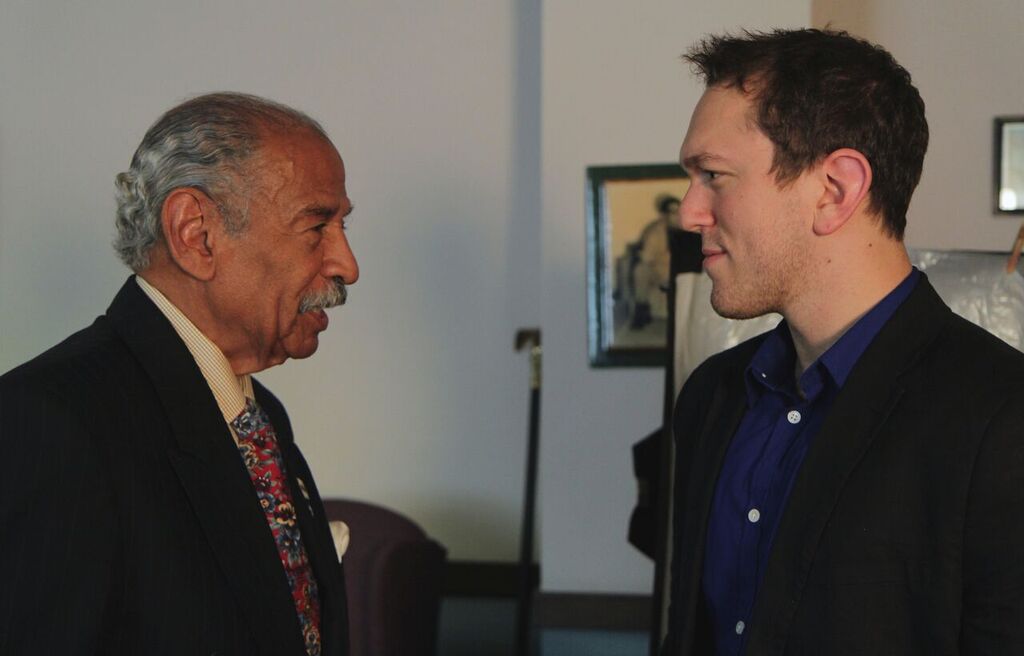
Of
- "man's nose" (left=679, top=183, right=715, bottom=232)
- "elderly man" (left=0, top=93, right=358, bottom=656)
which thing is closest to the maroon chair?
"elderly man" (left=0, top=93, right=358, bottom=656)

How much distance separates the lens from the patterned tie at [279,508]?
193cm

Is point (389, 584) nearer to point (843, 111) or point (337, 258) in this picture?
point (337, 258)

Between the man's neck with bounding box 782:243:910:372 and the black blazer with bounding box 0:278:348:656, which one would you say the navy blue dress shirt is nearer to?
the man's neck with bounding box 782:243:910:372

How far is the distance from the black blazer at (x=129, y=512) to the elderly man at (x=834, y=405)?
66 centimetres

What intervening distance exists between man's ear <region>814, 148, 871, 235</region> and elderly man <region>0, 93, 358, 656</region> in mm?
772

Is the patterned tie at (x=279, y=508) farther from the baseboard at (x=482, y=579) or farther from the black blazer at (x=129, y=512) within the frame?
the baseboard at (x=482, y=579)

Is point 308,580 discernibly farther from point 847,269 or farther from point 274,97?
point 274,97

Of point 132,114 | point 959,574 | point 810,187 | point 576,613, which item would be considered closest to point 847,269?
point 810,187

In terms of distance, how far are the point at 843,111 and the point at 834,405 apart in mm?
411

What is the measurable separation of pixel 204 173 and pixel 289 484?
51 cm

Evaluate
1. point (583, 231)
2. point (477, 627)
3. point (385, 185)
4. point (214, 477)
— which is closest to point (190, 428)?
point (214, 477)

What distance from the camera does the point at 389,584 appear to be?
3.78 m

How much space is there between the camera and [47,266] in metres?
4.93

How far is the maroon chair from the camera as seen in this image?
147 inches
